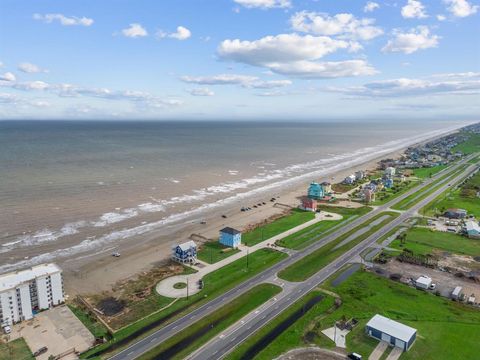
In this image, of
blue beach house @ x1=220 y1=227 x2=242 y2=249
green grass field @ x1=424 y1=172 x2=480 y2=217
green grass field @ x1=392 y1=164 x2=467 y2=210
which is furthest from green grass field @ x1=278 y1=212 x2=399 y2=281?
green grass field @ x1=424 y1=172 x2=480 y2=217

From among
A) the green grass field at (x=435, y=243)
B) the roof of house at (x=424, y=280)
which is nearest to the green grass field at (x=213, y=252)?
the roof of house at (x=424, y=280)

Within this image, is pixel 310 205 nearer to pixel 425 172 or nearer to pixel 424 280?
pixel 424 280

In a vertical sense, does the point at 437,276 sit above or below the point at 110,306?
above

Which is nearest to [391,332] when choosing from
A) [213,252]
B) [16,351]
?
[213,252]

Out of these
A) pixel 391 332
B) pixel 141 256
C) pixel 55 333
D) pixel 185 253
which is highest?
pixel 185 253

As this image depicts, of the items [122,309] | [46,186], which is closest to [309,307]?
[122,309]

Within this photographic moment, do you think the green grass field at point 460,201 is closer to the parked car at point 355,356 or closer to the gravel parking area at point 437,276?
the gravel parking area at point 437,276
